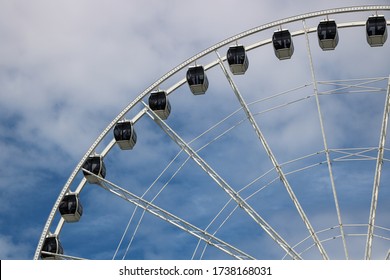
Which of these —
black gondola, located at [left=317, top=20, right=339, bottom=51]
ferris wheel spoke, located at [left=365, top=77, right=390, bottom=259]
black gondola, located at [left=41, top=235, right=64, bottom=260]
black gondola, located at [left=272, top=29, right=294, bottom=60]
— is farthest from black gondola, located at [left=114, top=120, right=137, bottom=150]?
ferris wheel spoke, located at [left=365, top=77, right=390, bottom=259]

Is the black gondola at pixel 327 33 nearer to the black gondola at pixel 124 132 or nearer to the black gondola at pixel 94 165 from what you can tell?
the black gondola at pixel 124 132

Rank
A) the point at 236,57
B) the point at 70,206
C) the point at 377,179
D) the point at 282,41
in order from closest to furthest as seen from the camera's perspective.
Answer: the point at 377,179 → the point at 282,41 → the point at 236,57 → the point at 70,206

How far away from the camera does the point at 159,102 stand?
97.6 ft

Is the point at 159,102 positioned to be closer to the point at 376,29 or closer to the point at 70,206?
the point at 70,206

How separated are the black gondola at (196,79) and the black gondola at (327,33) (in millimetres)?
4285

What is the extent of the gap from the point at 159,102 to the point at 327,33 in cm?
644

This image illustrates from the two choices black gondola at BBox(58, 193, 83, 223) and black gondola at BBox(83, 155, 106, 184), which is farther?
black gondola at BBox(83, 155, 106, 184)

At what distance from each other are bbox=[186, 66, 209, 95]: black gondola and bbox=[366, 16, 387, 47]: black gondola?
591 cm

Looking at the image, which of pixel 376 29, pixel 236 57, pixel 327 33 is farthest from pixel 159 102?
pixel 376 29

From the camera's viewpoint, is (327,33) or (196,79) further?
(196,79)

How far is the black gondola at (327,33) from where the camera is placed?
94.0 feet

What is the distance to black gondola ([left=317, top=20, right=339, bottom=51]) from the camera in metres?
28.6

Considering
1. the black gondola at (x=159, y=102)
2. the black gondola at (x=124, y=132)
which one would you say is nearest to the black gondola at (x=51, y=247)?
the black gondola at (x=124, y=132)

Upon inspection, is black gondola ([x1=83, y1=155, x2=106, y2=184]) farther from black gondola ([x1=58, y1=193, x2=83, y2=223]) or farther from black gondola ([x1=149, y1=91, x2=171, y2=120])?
black gondola ([x1=149, y1=91, x2=171, y2=120])
